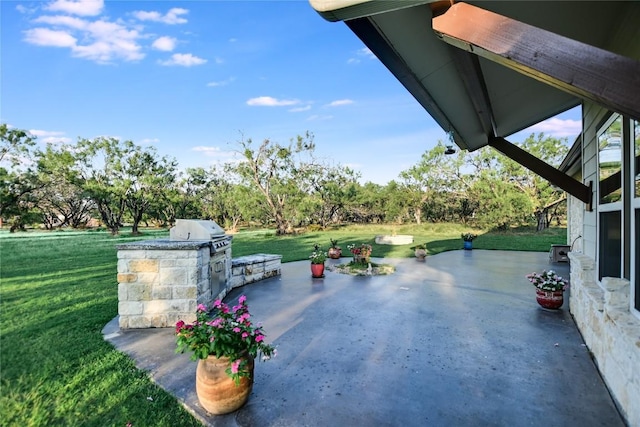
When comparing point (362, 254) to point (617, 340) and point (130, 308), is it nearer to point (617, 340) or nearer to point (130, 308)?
point (130, 308)

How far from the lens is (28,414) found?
1802 millimetres

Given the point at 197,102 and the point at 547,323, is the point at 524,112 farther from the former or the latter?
the point at 197,102

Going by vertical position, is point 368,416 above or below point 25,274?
below

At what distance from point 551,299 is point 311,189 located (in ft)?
67.0

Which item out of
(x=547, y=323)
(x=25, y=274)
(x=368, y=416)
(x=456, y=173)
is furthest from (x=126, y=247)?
(x=456, y=173)

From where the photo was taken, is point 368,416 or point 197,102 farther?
point 197,102

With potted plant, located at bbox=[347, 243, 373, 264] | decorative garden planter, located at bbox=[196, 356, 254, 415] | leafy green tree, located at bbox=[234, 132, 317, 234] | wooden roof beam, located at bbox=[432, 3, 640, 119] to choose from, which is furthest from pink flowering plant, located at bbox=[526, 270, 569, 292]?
leafy green tree, located at bbox=[234, 132, 317, 234]

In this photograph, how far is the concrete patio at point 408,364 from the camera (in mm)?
2213

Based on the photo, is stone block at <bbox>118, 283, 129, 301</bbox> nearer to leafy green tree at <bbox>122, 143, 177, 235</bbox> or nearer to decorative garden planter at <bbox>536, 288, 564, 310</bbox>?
decorative garden planter at <bbox>536, 288, 564, 310</bbox>

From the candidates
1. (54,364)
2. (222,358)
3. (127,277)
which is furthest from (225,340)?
(127,277)

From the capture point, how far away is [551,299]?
4543mm

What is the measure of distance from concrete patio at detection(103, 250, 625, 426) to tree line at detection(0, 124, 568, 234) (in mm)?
9901

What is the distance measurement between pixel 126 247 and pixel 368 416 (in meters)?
3.47

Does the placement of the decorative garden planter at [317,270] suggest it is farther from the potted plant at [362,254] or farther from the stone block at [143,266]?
the stone block at [143,266]
